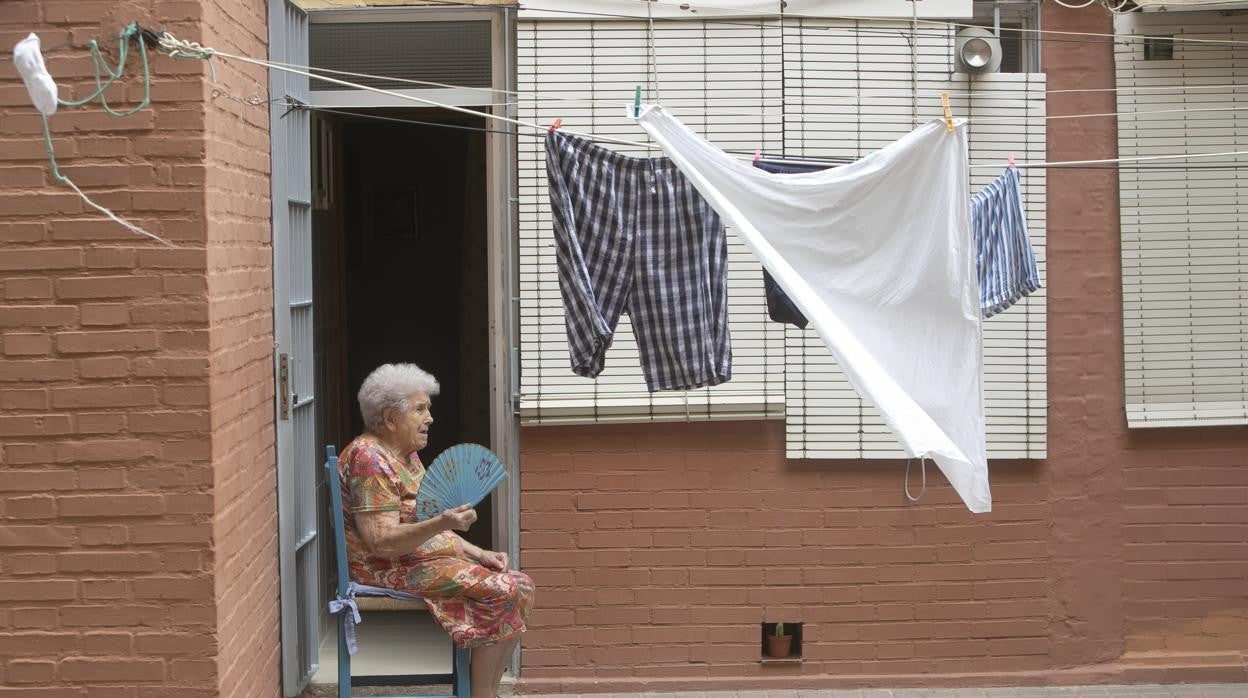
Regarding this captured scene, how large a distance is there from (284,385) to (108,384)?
1.27 metres

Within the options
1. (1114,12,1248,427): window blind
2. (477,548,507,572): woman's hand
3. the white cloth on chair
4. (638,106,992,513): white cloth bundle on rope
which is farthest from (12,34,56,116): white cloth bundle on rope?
(1114,12,1248,427): window blind

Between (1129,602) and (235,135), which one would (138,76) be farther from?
(1129,602)

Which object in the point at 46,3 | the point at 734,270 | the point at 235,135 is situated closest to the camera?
the point at 46,3

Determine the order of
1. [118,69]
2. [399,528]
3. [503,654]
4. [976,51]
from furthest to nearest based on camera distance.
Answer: [976,51] < [503,654] < [399,528] < [118,69]

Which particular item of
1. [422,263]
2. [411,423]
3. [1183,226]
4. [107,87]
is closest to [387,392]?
[411,423]

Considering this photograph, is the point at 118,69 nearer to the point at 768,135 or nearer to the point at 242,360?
the point at 242,360

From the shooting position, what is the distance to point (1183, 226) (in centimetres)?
652

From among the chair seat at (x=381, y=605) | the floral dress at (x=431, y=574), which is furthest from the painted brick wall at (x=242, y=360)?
the chair seat at (x=381, y=605)

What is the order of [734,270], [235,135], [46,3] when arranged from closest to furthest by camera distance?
[46,3] < [235,135] < [734,270]

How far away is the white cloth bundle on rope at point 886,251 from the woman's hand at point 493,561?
172 cm

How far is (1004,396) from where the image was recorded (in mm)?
6527

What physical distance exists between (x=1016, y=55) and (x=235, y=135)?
11.5ft

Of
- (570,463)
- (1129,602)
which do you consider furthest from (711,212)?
(1129,602)

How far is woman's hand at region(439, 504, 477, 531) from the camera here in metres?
5.37
